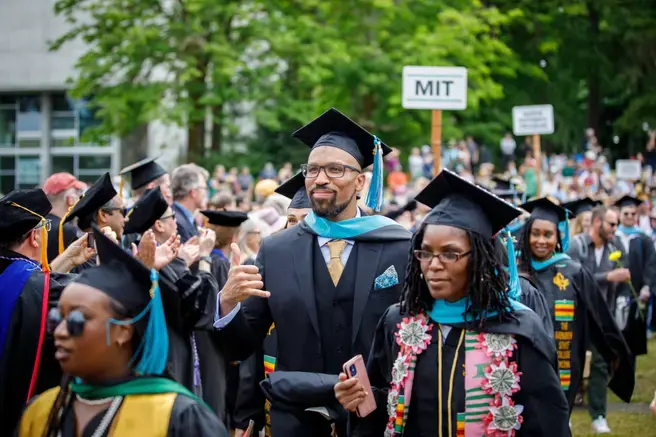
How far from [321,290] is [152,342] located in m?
1.80

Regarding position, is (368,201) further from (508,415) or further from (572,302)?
(572,302)

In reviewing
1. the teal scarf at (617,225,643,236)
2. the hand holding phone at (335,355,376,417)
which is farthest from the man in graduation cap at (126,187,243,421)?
the teal scarf at (617,225,643,236)

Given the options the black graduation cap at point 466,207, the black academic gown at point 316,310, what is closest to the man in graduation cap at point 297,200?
the black academic gown at point 316,310

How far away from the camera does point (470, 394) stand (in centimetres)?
422

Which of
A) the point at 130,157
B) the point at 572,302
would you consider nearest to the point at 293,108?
the point at 130,157

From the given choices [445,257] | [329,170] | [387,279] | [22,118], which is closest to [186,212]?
[329,170]

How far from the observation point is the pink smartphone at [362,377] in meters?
4.41

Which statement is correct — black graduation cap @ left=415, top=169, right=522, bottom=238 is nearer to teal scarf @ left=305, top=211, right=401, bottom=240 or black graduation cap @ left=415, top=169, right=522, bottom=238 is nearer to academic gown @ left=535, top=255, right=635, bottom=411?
teal scarf @ left=305, top=211, right=401, bottom=240

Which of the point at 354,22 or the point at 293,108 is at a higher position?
the point at 354,22

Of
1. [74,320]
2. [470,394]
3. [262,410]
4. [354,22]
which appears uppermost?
[354,22]

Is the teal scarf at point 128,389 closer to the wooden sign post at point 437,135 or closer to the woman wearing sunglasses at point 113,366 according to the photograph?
the woman wearing sunglasses at point 113,366

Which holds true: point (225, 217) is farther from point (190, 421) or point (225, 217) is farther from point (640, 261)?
point (640, 261)

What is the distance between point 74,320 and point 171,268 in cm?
284

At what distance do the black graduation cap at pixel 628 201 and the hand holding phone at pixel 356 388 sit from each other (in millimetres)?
10831
